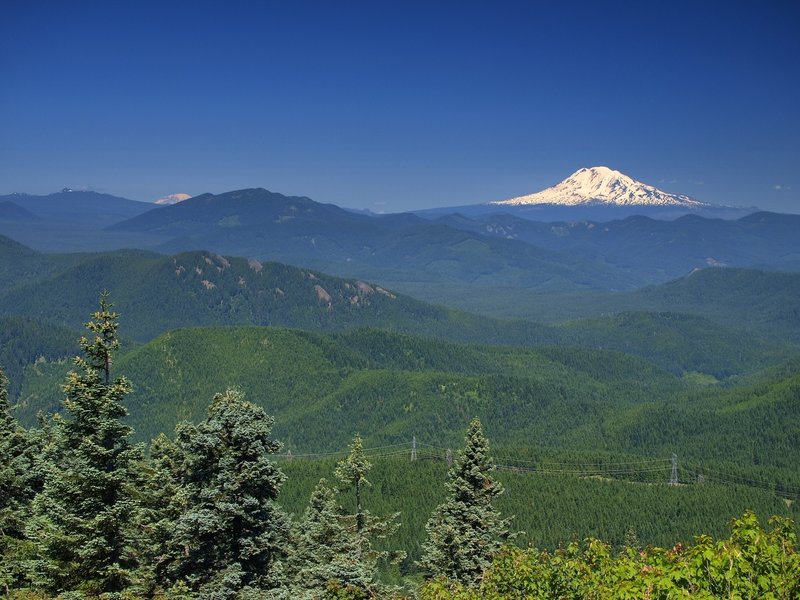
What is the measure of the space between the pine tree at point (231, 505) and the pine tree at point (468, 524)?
56.4 ft

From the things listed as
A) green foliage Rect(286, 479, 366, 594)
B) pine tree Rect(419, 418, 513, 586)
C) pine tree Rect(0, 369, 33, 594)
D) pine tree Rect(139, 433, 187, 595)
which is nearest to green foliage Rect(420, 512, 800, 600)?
green foliage Rect(286, 479, 366, 594)

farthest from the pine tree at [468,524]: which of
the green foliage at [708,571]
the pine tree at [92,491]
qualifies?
the pine tree at [92,491]

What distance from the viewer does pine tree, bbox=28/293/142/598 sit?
32.2 metres

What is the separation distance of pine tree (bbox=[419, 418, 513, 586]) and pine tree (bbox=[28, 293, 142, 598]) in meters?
23.7

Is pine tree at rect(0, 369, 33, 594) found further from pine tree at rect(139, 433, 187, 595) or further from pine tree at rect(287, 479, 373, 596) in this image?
pine tree at rect(287, 479, 373, 596)

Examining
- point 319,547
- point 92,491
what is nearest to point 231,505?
point 92,491

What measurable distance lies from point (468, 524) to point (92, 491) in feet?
89.9

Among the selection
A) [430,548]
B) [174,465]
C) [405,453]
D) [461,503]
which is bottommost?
[405,453]

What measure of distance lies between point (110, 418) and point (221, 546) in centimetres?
899

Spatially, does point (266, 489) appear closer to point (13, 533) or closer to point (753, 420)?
point (13, 533)

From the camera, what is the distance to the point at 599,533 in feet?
363

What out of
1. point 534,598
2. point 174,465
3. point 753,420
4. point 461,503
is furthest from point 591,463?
point 534,598

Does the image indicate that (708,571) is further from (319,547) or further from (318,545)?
(318,545)

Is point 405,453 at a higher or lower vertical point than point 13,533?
lower
